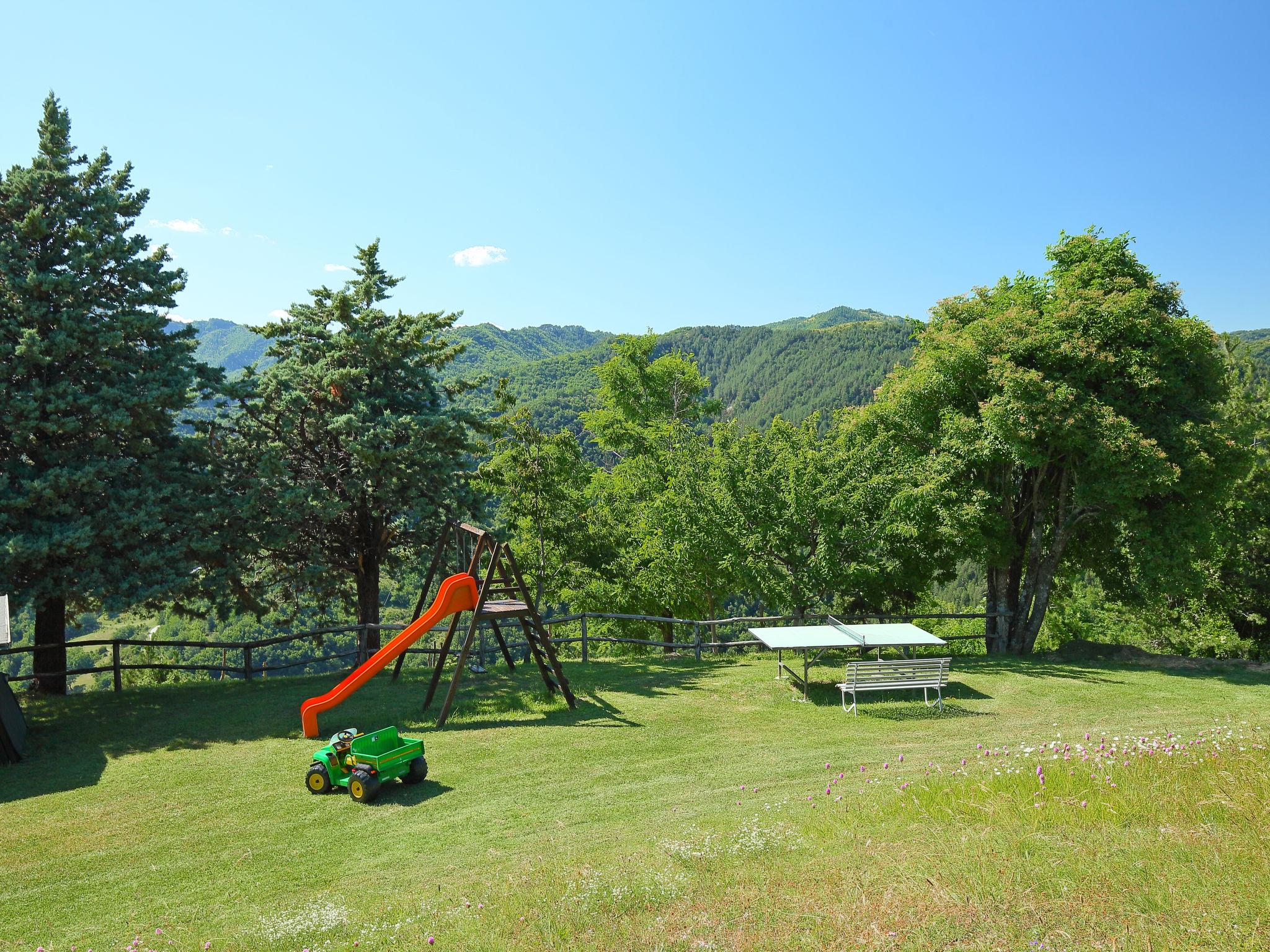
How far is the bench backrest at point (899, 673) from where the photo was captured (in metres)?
13.0

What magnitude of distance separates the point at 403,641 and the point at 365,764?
130 inches

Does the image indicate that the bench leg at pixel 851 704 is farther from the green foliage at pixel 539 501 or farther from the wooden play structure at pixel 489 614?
the green foliage at pixel 539 501

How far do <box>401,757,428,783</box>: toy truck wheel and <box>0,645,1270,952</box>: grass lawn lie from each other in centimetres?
24

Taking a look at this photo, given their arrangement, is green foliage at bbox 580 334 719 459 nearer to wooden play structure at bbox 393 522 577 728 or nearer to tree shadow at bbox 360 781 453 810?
wooden play structure at bbox 393 522 577 728

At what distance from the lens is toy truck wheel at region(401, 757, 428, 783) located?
31.4ft

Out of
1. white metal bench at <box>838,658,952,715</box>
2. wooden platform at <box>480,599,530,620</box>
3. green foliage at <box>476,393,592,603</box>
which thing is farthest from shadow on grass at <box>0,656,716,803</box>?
green foliage at <box>476,393,592,603</box>

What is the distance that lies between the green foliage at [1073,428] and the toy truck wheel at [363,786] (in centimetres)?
1382

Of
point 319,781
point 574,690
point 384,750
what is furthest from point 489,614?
point 319,781

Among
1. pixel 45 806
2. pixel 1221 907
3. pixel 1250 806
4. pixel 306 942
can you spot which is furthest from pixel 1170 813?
pixel 45 806

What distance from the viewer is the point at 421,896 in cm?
615

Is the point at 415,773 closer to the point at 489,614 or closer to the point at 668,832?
the point at 489,614

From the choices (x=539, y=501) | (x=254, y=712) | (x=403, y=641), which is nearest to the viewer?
(x=403, y=641)

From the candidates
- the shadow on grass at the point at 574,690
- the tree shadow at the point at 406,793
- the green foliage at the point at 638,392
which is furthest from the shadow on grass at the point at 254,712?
the green foliage at the point at 638,392

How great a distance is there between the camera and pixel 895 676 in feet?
43.5
